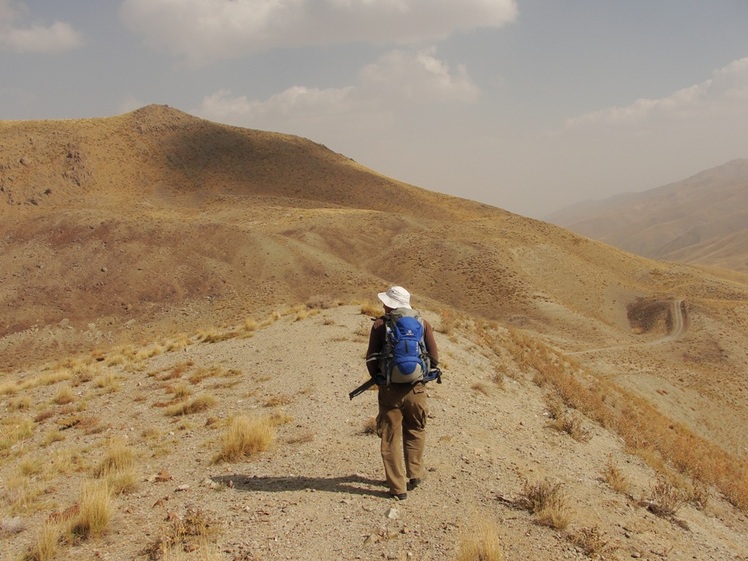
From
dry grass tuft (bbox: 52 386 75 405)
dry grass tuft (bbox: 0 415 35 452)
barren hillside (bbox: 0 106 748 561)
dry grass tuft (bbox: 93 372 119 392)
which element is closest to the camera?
barren hillside (bbox: 0 106 748 561)

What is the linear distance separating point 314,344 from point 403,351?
882 cm

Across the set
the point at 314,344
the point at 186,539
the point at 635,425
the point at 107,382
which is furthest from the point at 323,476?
the point at 635,425

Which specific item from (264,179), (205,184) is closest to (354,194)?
(264,179)

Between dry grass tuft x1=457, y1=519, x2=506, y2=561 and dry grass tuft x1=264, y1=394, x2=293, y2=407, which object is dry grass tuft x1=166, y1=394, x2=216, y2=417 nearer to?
dry grass tuft x1=264, y1=394, x2=293, y2=407

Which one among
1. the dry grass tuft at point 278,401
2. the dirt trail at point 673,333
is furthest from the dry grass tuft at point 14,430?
the dirt trail at point 673,333

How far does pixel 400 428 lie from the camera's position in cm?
621

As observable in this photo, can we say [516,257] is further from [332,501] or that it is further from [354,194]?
[332,501]

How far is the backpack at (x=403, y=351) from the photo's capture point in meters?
5.93

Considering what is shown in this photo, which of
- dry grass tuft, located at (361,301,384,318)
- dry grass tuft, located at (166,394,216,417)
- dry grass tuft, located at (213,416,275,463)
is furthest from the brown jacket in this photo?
Result: dry grass tuft, located at (361,301,384,318)

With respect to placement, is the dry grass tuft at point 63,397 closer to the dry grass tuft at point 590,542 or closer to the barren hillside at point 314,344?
the barren hillside at point 314,344

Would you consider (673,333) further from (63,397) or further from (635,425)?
(63,397)

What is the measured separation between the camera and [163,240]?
36438mm

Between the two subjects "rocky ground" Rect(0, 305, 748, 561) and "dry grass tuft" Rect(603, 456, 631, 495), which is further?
"dry grass tuft" Rect(603, 456, 631, 495)

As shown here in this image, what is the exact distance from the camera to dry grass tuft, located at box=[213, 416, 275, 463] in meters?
7.52
